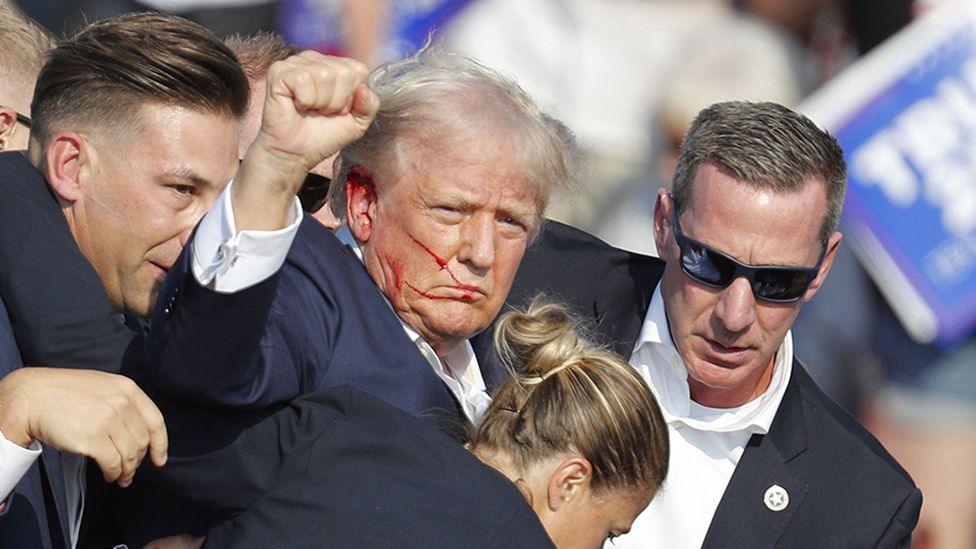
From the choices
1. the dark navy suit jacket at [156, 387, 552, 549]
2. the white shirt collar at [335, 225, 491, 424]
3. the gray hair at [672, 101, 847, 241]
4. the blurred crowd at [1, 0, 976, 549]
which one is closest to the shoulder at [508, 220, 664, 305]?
the gray hair at [672, 101, 847, 241]

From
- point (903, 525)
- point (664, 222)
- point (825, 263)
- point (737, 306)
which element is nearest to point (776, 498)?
point (903, 525)

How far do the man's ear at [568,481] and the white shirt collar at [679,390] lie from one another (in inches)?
→ 43.2

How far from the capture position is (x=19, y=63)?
336 cm

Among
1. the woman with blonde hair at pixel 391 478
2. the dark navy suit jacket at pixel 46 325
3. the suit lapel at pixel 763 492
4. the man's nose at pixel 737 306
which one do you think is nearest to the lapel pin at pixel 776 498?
the suit lapel at pixel 763 492

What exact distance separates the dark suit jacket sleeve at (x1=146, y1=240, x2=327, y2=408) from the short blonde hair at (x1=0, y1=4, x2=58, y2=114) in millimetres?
1490

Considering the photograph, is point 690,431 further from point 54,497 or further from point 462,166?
point 54,497

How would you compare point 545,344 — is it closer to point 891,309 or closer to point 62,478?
point 62,478

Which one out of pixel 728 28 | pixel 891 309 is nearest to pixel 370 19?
pixel 728 28

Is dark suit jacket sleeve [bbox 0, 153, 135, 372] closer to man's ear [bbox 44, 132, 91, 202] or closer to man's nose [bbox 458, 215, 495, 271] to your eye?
man's ear [bbox 44, 132, 91, 202]

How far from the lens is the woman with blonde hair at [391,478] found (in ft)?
6.77

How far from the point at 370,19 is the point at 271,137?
3393 millimetres

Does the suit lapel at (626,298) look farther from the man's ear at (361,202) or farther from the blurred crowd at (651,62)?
the blurred crowd at (651,62)

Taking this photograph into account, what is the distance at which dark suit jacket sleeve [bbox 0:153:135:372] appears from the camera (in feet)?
7.64

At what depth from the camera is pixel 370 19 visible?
5.27 metres
